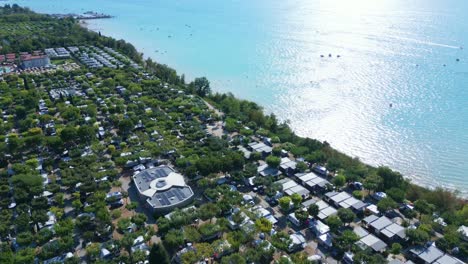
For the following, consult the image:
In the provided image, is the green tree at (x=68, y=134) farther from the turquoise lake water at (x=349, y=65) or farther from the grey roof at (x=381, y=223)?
the grey roof at (x=381, y=223)

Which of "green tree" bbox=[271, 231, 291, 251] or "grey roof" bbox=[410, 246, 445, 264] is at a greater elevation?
"grey roof" bbox=[410, 246, 445, 264]

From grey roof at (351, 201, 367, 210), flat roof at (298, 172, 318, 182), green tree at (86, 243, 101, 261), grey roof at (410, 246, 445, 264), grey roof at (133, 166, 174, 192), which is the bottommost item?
green tree at (86, 243, 101, 261)

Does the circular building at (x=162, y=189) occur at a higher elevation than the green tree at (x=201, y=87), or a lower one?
lower

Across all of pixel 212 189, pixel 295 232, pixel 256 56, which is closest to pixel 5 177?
pixel 212 189

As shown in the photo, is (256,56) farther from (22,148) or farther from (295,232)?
(295,232)

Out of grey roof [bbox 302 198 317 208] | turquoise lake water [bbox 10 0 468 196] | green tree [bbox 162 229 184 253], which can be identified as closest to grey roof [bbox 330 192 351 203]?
grey roof [bbox 302 198 317 208]

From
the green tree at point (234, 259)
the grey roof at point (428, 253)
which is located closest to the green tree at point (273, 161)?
the green tree at point (234, 259)

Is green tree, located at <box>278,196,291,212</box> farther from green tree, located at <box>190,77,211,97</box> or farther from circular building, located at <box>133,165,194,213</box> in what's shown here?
green tree, located at <box>190,77,211,97</box>
